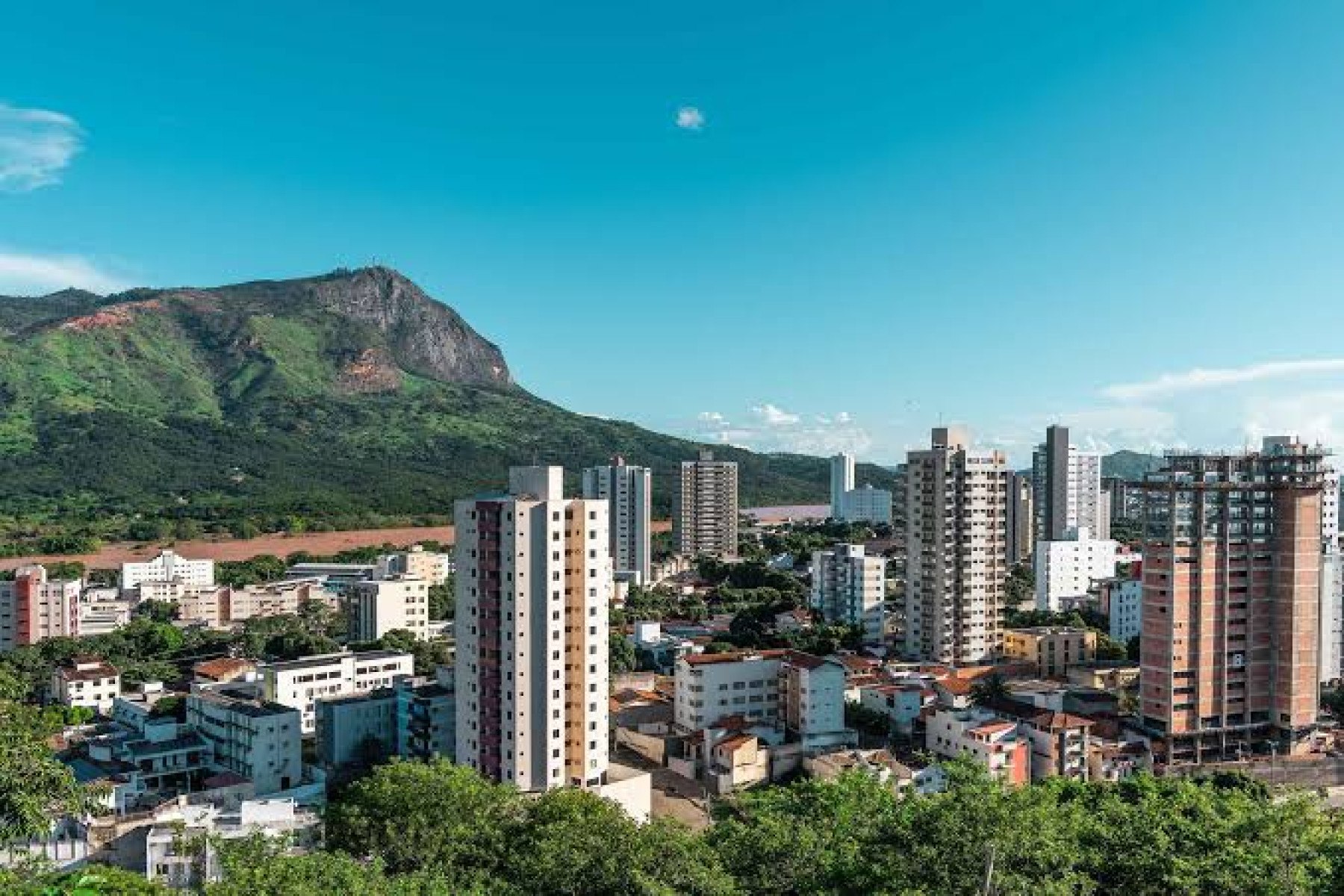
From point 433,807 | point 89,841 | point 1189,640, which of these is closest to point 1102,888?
point 433,807

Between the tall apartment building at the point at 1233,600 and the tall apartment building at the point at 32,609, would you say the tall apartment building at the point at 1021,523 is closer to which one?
the tall apartment building at the point at 1233,600

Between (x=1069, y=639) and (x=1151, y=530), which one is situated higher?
(x=1151, y=530)

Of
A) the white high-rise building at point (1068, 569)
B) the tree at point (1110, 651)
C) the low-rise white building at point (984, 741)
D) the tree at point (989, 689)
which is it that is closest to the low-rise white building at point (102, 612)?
the low-rise white building at point (984, 741)

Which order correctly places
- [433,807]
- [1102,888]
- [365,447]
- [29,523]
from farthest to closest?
[365,447], [29,523], [433,807], [1102,888]

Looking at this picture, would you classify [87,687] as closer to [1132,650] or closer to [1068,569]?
[1132,650]

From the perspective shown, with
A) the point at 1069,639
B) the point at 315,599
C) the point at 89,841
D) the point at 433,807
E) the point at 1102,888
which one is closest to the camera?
the point at 1102,888

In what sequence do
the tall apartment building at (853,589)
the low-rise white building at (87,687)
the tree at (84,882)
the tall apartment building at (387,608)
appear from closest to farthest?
1. the tree at (84,882)
2. the low-rise white building at (87,687)
3. the tall apartment building at (387,608)
4. the tall apartment building at (853,589)

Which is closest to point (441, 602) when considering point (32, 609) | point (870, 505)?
point (32, 609)

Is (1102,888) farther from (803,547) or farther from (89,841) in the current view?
(803,547)
